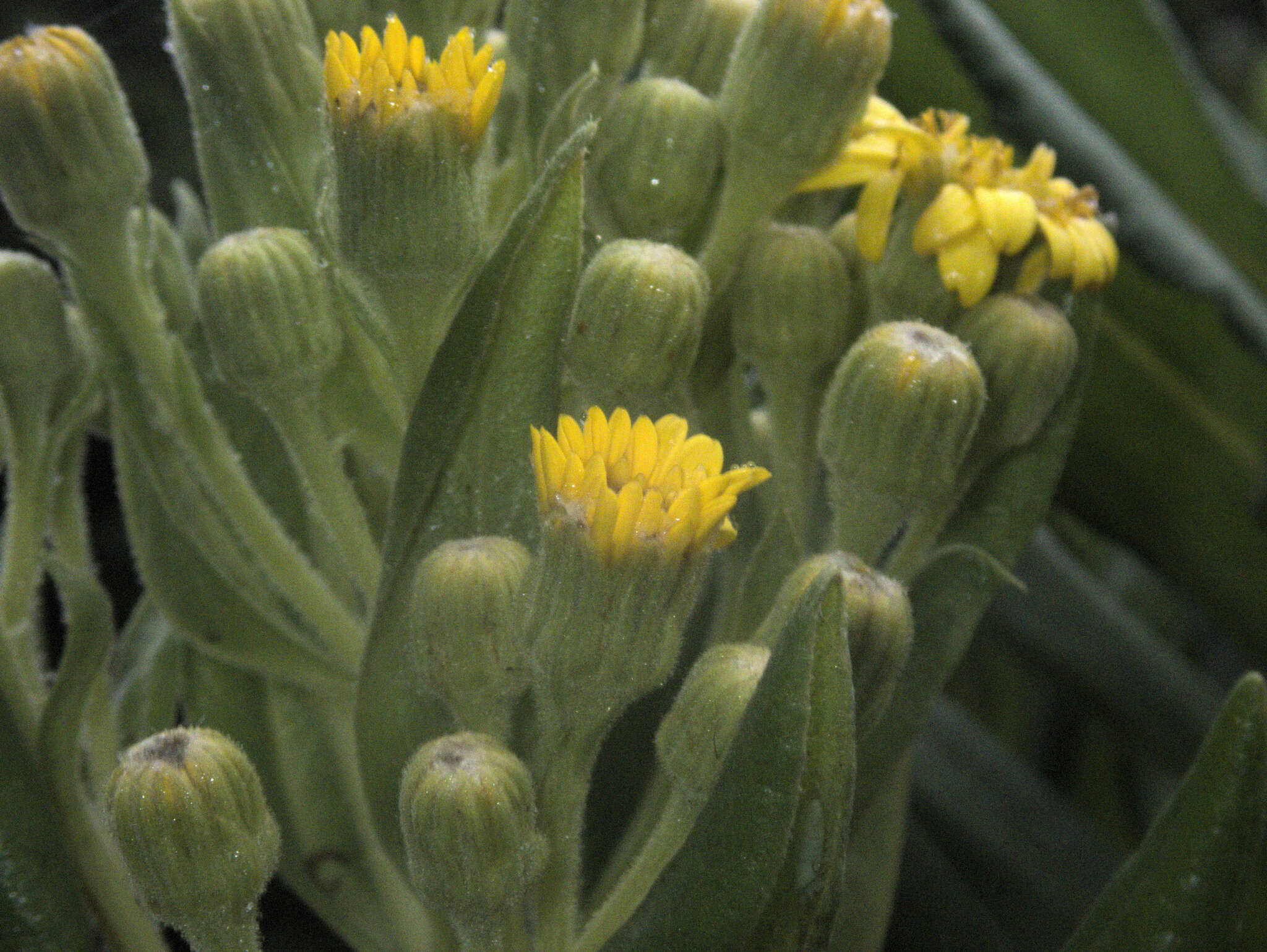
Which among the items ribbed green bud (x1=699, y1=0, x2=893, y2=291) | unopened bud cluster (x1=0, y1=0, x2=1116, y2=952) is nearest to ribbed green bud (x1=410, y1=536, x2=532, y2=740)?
unopened bud cluster (x1=0, y1=0, x2=1116, y2=952)

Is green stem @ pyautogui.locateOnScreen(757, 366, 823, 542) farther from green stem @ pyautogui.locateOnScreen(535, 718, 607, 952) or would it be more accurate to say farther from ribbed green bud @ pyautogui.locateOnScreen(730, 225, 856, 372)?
green stem @ pyautogui.locateOnScreen(535, 718, 607, 952)

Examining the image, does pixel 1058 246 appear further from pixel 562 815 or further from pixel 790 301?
pixel 562 815

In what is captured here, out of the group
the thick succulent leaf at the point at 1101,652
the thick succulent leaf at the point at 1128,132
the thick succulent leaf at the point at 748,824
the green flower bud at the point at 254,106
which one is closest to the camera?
the thick succulent leaf at the point at 748,824

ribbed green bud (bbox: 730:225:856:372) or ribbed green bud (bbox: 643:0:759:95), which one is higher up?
ribbed green bud (bbox: 643:0:759:95)

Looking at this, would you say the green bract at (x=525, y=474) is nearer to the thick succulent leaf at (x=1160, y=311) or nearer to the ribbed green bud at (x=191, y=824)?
the ribbed green bud at (x=191, y=824)

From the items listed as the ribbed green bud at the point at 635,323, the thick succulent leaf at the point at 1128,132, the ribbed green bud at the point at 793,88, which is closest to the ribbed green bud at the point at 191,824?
the ribbed green bud at the point at 635,323

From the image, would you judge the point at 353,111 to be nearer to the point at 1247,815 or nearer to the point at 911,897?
the point at 1247,815

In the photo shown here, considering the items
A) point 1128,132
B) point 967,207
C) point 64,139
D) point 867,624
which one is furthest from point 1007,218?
point 1128,132
